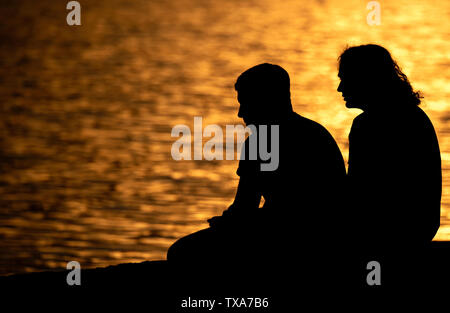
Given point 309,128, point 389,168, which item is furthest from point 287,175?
point 389,168

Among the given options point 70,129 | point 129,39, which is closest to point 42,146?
point 70,129

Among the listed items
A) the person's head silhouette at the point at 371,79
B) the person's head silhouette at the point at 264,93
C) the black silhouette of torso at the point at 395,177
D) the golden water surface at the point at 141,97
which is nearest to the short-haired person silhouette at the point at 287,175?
the person's head silhouette at the point at 264,93

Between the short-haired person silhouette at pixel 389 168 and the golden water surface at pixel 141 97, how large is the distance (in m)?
5.30

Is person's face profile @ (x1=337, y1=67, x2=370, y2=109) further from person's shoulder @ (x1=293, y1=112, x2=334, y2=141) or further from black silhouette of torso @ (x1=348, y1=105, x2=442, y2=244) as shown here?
person's shoulder @ (x1=293, y1=112, x2=334, y2=141)

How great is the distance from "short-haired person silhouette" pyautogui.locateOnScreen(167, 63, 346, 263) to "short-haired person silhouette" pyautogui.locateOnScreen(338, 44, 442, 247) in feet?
0.43

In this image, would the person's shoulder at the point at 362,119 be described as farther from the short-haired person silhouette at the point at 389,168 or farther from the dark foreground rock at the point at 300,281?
the dark foreground rock at the point at 300,281

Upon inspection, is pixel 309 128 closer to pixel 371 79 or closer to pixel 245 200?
pixel 371 79

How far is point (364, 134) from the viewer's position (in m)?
4.54

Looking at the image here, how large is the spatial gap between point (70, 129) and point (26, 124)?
87 centimetres

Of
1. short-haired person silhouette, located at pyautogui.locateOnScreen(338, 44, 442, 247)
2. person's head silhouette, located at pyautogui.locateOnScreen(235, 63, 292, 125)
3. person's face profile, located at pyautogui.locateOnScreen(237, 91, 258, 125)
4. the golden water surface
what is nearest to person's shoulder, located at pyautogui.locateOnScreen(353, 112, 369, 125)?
short-haired person silhouette, located at pyautogui.locateOnScreen(338, 44, 442, 247)

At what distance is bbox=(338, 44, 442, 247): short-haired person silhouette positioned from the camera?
452 centimetres

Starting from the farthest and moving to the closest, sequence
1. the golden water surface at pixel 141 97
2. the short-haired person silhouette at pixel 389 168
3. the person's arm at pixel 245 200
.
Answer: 1. the golden water surface at pixel 141 97
2. the person's arm at pixel 245 200
3. the short-haired person silhouette at pixel 389 168

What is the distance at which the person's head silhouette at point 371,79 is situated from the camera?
15.0 feet

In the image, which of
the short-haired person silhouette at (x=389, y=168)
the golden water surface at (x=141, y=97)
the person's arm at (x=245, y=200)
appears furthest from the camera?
the golden water surface at (x=141, y=97)
